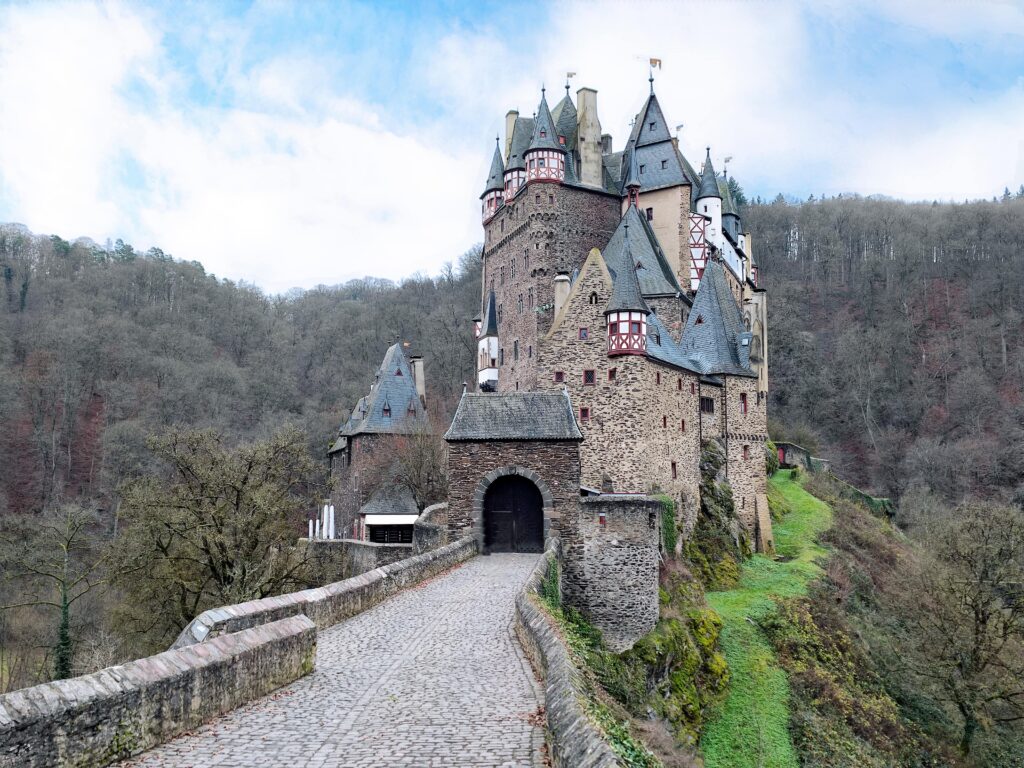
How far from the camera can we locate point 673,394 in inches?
1248

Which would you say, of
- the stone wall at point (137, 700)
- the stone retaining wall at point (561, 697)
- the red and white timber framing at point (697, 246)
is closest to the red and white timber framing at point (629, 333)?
Result: the red and white timber framing at point (697, 246)

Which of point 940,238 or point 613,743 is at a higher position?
point 940,238

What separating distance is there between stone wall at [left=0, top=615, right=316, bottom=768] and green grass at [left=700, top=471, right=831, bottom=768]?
46.8 feet

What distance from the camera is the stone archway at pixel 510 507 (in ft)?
71.5

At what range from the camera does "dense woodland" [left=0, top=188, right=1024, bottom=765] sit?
53750 millimetres

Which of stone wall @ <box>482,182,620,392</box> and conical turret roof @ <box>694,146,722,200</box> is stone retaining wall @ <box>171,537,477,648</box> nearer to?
stone wall @ <box>482,182,620,392</box>

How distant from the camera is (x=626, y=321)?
29.4 m

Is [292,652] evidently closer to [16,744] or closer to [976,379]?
[16,744]

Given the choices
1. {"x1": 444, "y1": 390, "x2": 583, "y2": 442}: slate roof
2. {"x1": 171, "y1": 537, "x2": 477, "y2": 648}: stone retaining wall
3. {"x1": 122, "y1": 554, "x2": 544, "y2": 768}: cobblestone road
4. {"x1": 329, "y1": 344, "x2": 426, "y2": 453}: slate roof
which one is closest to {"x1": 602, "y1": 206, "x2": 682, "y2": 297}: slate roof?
{"x1": 329, "y1": 344, "x2": 426, "y2": 453}: slate roof

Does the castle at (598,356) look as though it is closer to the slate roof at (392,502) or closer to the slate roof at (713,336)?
the slate roof at (713,336)

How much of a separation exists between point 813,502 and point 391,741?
39938mm

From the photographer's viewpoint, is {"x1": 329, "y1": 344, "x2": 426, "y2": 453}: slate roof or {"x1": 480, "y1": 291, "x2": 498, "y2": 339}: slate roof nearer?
{"x1": 329, "y1": 344, "x2": 426, "y2": 453}: slate roof

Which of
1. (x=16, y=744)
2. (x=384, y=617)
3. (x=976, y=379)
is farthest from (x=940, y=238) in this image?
(x=16, y=744)

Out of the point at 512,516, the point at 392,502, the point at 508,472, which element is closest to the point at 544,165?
the point at 392,502
